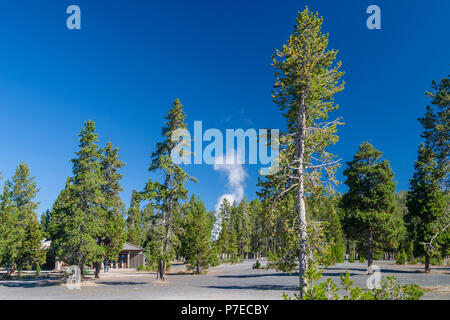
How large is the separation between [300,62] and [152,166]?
19.5m

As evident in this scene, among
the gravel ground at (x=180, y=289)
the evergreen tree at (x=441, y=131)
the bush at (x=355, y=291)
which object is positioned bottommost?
the gravel ground at (x=180, y=289)

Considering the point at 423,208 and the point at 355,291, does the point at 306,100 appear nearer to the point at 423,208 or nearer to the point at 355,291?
the point at 355,291

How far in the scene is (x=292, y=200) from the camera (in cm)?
1554

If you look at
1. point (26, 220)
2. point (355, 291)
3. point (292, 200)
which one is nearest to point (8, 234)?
point (26, 220)

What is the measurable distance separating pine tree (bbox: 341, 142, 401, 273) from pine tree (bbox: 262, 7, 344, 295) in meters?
20.8

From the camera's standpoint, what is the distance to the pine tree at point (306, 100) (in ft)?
47.1

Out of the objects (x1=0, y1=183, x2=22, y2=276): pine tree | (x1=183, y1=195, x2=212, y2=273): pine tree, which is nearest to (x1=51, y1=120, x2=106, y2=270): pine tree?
(x1=0, y1=183, x2=22, y2=276): pine tree

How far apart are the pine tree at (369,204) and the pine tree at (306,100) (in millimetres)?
20774

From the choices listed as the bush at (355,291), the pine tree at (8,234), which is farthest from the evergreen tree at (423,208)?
the pine tree at (8,234)

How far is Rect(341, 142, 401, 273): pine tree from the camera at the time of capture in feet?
104

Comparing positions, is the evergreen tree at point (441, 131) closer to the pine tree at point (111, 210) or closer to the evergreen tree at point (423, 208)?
the evergreen tree at point (423, 208)

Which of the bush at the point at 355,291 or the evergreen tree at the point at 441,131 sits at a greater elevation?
the evergreen tree at the point at 441,131

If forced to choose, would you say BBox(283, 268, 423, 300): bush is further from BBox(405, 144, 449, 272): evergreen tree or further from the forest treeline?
BBox(405, 144, 449, 272): evergreen tree
